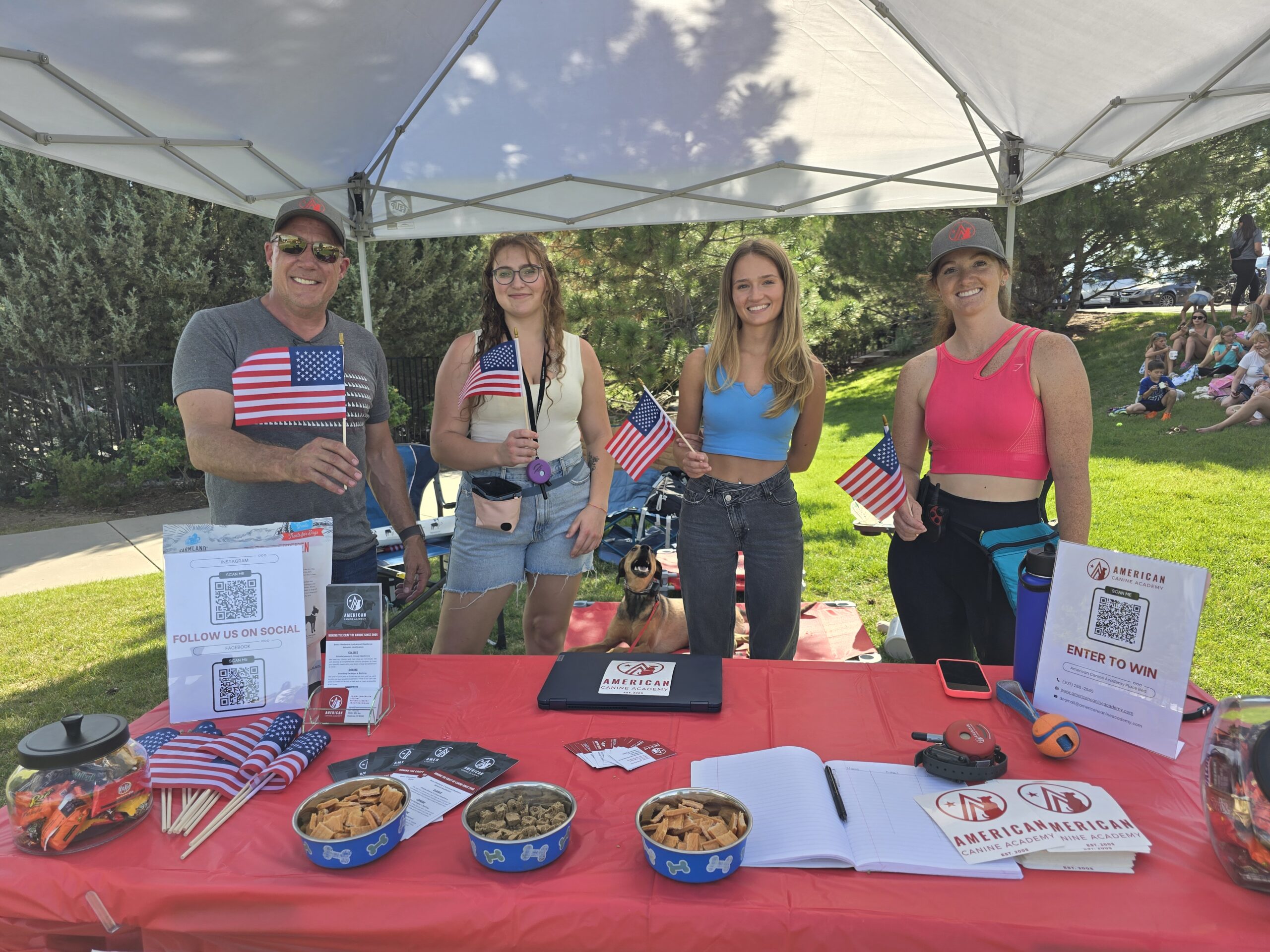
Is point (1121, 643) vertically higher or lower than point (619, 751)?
higher

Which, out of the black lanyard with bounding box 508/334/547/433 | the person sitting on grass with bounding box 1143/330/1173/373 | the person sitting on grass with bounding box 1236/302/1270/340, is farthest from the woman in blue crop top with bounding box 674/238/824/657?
the person sitting on grass with bounding box 1236/302/1270/340

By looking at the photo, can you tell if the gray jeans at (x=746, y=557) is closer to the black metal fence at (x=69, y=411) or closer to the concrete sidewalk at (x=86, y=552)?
the concrete sidewalk at (x=86, y=552)

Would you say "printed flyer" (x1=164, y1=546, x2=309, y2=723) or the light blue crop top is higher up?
the light blue crop top

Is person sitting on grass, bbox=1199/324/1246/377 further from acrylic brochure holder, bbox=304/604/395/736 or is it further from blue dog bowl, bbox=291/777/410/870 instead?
blue dog bowl, bbox=291/777/410/870

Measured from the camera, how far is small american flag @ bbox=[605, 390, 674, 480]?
2.48 meters

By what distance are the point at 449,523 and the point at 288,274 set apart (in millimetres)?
2966

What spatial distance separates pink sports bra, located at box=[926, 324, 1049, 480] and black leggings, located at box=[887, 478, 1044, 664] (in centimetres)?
12

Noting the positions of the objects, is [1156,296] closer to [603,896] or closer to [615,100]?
[615,100]

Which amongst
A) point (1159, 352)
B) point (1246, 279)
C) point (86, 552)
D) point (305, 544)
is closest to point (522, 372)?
point (305, 544)

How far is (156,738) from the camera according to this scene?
159cm

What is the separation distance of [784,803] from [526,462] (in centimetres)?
139

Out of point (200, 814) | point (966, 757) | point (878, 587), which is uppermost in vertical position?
point (966, 757)

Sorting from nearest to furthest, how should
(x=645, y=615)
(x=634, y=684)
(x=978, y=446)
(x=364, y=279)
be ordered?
(x=634, y=684) < (x=978, y=446) < (x=645, y=615) < (x=364, y=279)

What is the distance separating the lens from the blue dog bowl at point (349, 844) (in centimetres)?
120
